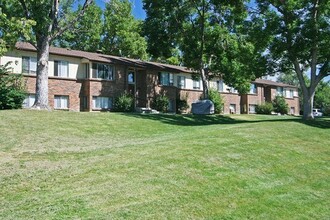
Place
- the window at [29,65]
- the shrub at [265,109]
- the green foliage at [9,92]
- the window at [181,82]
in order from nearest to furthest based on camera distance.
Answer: the green foliage at [9,92] < the window at [29,65] < the window at [181,82] < the shrub at [265,109]

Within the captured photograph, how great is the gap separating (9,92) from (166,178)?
20.9m

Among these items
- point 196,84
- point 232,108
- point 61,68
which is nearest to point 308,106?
point 196,84

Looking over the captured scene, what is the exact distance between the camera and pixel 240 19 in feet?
128

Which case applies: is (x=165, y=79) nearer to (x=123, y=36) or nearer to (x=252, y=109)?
(x=123, y=36)

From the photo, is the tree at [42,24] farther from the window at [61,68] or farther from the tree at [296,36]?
the tree at [296,36]

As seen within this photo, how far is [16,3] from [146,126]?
41.8 feet

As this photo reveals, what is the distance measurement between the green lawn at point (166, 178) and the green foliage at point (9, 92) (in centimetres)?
1119

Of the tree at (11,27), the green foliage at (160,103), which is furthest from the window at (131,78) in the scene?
the tree at (11,27)

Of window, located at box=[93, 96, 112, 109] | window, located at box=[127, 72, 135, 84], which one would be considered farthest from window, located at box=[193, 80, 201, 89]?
window, located at box=[93, 96, 112, 109]

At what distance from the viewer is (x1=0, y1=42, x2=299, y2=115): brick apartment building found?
109 ft

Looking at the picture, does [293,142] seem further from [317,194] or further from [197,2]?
[197,2]

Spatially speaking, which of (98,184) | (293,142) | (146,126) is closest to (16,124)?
(146,126)

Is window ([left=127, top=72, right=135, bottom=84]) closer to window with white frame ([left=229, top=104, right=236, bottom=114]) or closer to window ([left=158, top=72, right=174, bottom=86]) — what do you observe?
window ([left=158, top=72, right=174, bottom=86])

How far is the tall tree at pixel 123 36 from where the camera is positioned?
53.7 meters
